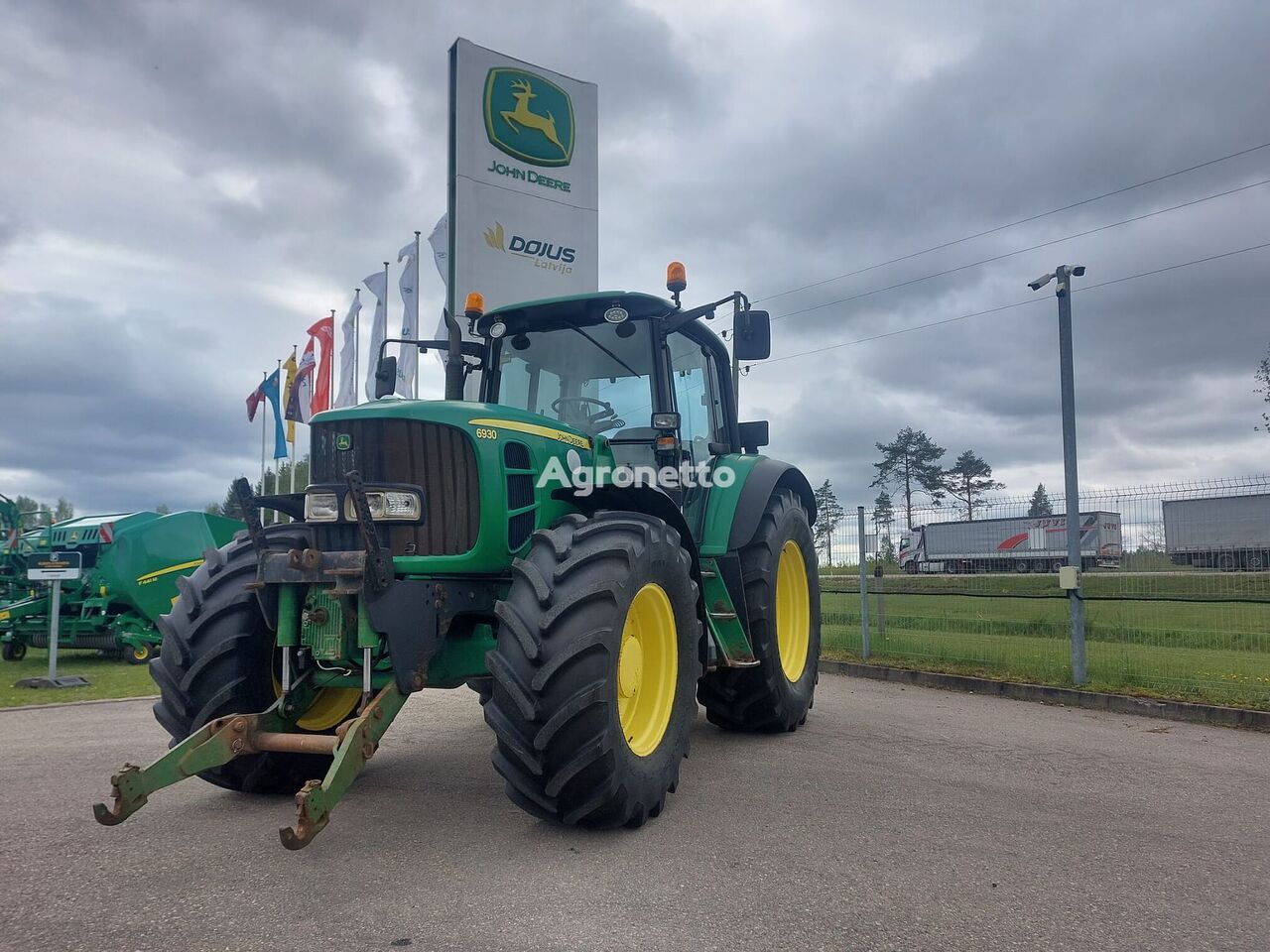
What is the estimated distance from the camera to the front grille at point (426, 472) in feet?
13.4

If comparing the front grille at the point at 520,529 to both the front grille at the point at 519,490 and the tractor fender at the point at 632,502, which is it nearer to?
the front grille at the point at 519,490

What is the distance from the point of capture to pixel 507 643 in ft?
11.8

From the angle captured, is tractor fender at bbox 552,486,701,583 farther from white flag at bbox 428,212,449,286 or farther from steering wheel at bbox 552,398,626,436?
white flag at bbox 428,212,449,286

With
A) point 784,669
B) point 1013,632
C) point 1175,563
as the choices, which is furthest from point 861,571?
point 784,669

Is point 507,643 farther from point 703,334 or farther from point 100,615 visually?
point 100,615

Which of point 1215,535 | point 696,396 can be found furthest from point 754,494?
point 1215,535

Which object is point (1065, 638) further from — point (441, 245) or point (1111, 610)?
point (441, 245)

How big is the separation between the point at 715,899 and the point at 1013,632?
735 centimetres

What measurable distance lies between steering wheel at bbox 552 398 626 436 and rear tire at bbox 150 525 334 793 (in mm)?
1779

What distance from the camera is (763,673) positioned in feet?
19.2

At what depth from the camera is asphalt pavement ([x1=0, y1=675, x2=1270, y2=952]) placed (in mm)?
2914

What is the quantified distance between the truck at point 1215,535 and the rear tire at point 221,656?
7835 mm

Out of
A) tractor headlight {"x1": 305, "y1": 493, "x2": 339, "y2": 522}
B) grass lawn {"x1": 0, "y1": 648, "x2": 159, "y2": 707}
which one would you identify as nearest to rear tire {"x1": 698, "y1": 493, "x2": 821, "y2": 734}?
tractor headlight {"x1": 305, "y1": 493, "x2": 339, "y2": 522}

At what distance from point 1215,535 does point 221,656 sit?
9.16m
